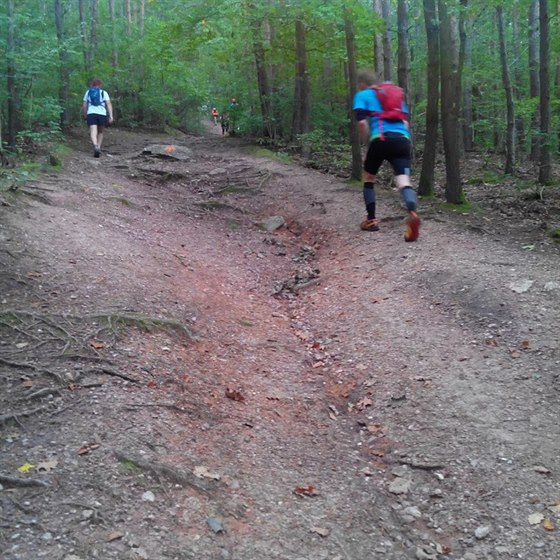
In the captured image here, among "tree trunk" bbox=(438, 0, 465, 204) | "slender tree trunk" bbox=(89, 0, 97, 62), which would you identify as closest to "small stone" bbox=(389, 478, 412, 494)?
"tree trunk" bbox=(438, 0, 465, 204)

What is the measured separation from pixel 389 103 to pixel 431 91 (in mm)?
3532

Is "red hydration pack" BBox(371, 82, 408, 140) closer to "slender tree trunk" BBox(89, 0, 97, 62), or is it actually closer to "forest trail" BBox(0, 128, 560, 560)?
"forest trail" BBox(0, 128, 560, 560)

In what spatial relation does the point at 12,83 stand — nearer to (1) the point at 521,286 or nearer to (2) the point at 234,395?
(2) the point at 234,395

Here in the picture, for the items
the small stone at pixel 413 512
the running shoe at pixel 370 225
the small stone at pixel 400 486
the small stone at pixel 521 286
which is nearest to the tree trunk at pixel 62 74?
the running shoe at pixel 370 225

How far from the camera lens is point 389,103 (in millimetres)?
7613

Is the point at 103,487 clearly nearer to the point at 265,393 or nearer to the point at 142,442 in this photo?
the point at 142,442

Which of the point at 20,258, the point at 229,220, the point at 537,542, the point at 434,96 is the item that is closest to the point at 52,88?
the point at 229,220

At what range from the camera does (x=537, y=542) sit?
3822mm

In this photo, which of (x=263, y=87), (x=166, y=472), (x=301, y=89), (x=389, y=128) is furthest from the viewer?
(x=263, y=87)

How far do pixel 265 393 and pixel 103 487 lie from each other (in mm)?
2074

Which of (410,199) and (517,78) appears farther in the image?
(517,78)

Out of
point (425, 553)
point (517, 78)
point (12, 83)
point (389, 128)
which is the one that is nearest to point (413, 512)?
point (425, 553)

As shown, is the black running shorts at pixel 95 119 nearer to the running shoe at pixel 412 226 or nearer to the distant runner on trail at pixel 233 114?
the distant runner on trail at pixel 233 114

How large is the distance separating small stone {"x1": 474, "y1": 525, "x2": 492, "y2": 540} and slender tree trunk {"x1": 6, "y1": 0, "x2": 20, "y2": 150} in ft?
41.5
